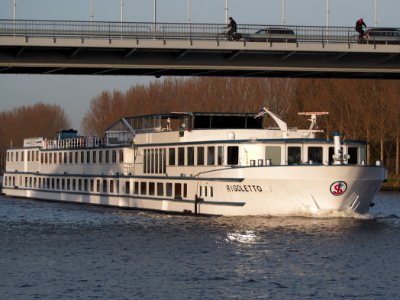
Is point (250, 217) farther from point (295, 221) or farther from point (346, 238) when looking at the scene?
point (346, 238)

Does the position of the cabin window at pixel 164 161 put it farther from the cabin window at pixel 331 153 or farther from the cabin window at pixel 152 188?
the cabin window at pixel 331 153

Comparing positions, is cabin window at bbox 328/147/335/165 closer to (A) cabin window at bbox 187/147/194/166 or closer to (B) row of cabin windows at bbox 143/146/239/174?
(B) row of cabin windows at bbox 143/146/239/174

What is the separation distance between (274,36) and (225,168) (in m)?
6.86

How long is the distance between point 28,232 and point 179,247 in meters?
9.75

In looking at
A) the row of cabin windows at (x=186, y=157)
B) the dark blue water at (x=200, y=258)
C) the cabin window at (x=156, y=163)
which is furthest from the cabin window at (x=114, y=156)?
the dark blue water at (x=200, y=258)

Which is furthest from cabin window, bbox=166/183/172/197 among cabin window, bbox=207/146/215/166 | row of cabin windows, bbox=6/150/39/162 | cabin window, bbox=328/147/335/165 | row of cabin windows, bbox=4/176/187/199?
row of cabin windows, bbox=6/150/39/162

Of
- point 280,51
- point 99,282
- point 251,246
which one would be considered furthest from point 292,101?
point 99,282

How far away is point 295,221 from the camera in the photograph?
48062mm

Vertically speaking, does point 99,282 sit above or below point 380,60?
below

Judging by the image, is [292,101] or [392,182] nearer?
[392,182]

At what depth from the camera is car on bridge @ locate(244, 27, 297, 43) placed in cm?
4791

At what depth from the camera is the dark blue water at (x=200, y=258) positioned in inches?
1218

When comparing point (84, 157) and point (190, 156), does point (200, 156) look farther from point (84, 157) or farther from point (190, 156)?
point (84, 157)

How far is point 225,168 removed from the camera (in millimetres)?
50531
